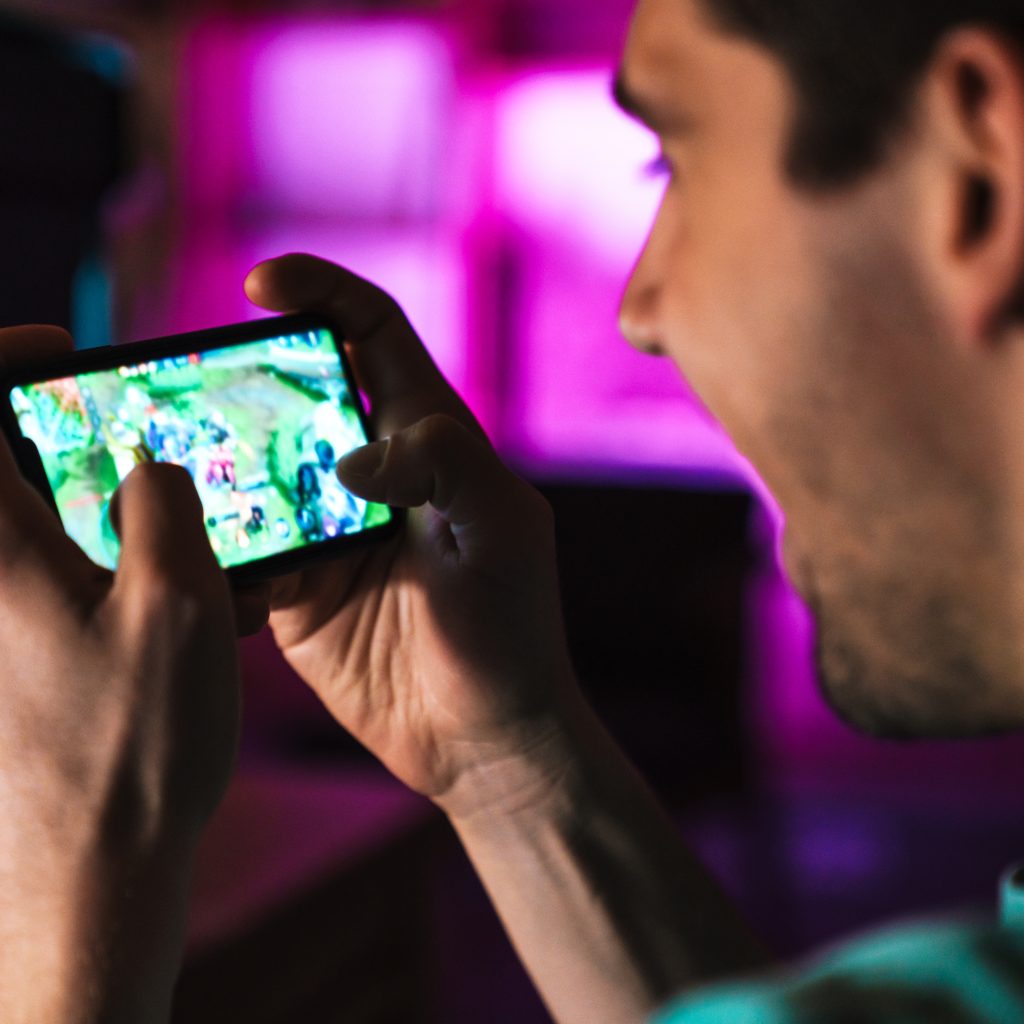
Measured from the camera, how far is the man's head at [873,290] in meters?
0.63

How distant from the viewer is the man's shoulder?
457mm

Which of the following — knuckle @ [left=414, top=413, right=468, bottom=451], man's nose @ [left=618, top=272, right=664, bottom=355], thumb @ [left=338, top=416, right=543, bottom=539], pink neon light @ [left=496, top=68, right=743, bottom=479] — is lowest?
pink neon light @ [left=496, top=68, right=743, bottom=479]

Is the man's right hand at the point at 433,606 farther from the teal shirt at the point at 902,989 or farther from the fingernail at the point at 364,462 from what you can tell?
the teal shirt at the point at 902,989

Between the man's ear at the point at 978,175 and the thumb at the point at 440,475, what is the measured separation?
1.20 ft

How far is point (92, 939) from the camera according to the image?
63 cm

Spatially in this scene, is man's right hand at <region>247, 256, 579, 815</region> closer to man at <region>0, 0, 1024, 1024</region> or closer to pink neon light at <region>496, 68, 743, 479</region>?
man at <region>0, 0, 1024, 1024</region>

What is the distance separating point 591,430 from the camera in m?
4.46

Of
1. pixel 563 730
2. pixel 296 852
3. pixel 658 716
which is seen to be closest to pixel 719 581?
pixel 658 716

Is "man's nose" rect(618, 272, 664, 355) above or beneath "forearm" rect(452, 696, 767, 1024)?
above

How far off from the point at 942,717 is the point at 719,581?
2.75 meters

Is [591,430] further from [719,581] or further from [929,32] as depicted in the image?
[929,32]

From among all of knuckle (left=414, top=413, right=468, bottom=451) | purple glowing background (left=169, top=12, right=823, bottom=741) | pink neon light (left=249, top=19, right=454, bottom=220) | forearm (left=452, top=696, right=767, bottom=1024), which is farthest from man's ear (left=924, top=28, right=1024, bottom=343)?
pink neon light (left=249, top=19, right=454, bottom=220)

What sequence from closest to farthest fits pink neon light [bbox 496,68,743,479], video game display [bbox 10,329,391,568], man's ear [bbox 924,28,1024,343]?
man's ear [bbox 924,28,1024,343]
video game display [bbox 10,329,391,568]
pink neon light [bbox 496,68,743,479]

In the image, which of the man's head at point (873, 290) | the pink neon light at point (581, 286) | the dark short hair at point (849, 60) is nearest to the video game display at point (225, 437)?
the man's head at point (873, 290)
